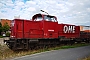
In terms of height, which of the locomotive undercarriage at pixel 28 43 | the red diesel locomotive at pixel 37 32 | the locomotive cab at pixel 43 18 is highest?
the locomotive cab at pixel 43 18

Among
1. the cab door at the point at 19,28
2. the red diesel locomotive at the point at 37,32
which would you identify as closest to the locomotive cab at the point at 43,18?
the red diesel locomotive at the point at 37,32

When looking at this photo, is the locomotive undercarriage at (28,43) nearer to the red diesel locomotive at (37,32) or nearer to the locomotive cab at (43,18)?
the red diesel locomotive at (37,32)

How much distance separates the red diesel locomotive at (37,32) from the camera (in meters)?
14.7

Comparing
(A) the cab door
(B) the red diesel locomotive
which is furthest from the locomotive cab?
(A) the cab door

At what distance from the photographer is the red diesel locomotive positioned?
14.7 metres

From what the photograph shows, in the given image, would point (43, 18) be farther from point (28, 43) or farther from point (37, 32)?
point (28, 43)

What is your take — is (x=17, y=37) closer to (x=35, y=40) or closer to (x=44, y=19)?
(x=35, y=40)

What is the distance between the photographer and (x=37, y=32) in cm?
1587

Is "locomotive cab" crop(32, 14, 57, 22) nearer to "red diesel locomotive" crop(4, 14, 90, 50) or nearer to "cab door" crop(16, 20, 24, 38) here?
"red diesel locomotive" crop(4, 14, 90, 50)

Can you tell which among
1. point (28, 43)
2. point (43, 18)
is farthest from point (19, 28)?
point (43, 18)

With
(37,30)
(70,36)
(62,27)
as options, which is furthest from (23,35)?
(70,36)

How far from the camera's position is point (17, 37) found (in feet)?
48.2

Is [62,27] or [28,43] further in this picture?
[62,27]

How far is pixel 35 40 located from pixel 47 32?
1.91m
